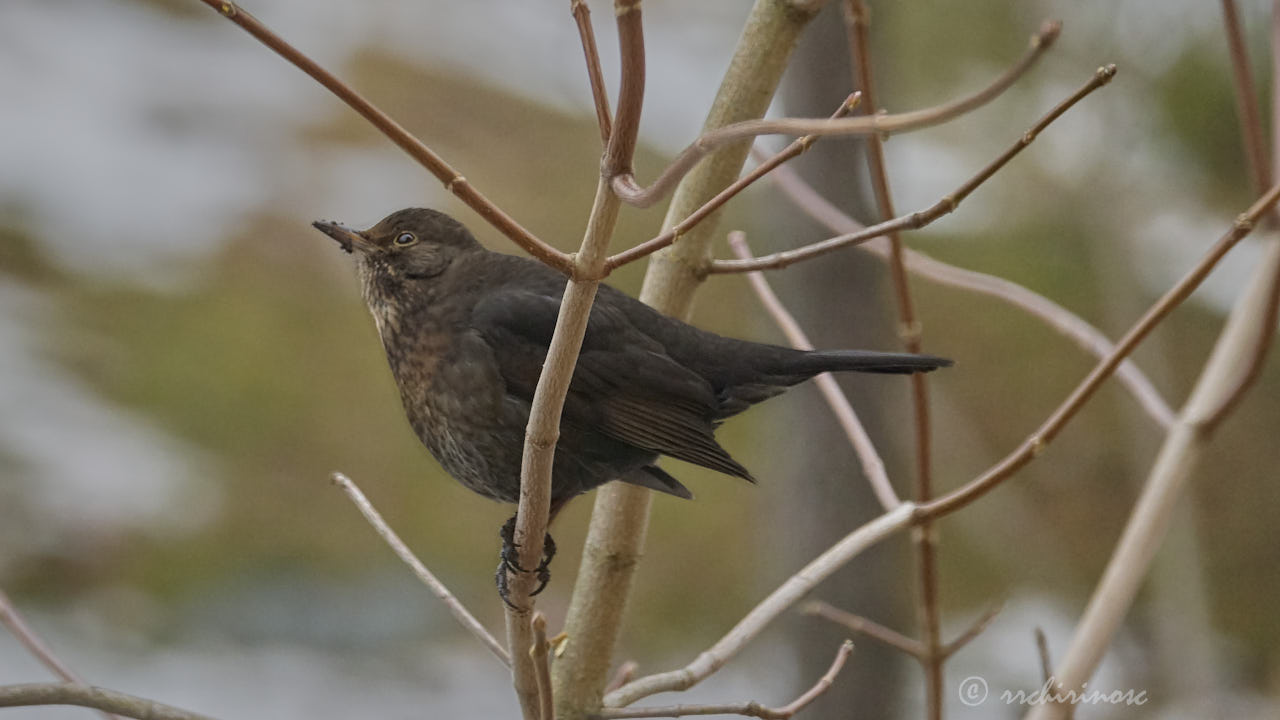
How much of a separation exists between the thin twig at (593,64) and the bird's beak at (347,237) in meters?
1.01

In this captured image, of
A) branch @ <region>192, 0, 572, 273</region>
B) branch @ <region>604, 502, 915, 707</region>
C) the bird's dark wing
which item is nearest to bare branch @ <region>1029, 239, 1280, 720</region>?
branch @ <region>604, 502, 915, 707</region>

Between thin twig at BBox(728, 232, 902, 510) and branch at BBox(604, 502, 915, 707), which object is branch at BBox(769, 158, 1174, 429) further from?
branch at BBox(604, 502, 915, 707)

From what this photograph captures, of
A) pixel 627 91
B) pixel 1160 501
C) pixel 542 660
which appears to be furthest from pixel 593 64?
pixel 1160 501

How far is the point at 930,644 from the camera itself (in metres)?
1.70

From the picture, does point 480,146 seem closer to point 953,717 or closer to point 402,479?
point 402,479

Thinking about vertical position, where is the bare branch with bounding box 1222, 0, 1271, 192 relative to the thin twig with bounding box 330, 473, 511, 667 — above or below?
above

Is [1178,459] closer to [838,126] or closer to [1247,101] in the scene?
[1247,101]

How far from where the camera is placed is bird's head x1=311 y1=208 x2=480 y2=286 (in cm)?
201

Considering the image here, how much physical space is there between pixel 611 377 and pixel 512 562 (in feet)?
1.31

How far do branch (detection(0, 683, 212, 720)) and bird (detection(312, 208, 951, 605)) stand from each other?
0.54m

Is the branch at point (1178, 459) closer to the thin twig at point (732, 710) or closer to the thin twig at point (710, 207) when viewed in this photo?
the thin twig at point (732, 710)

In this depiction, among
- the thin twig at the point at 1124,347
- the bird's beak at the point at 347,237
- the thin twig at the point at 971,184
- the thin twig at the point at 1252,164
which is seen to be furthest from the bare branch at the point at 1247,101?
the bird's beak at the point at 347,237

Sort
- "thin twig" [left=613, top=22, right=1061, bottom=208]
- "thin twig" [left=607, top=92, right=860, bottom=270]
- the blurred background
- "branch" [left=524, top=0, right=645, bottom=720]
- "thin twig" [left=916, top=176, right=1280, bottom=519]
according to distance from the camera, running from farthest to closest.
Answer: the blurred background → "thin twig" [left=916, top=176, right=1280, bottom=519] → "thin twig" [left=607, top=92, right=860, bottom=270] → "branch" [left=524, top=0, right=645, bottom=720] → "thin twig" [left=613, top=22, right=1061, bottom=208]

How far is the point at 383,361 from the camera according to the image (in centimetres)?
463
